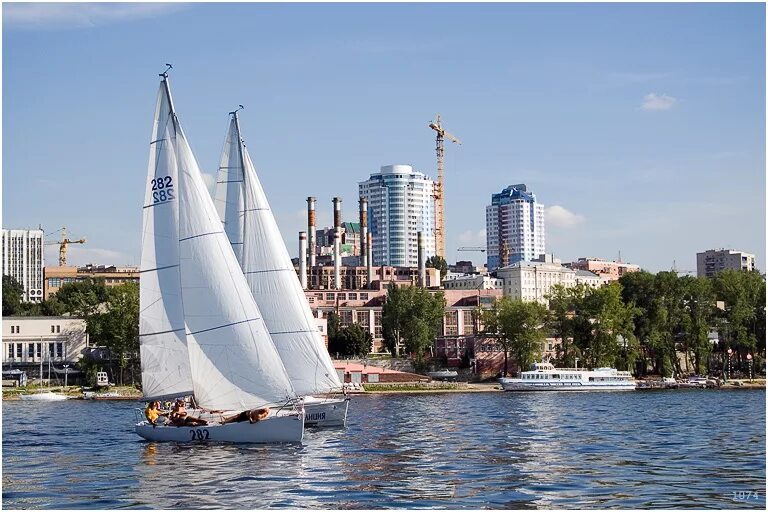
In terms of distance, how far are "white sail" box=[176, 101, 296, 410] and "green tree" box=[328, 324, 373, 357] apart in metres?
95.1

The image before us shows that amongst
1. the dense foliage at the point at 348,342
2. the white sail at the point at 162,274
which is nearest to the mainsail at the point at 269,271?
the white sail at the point at 162,274

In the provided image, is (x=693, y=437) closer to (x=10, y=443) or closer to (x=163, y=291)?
(x=163, y=291)

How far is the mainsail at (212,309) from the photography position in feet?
151

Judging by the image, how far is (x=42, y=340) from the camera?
13350 cm

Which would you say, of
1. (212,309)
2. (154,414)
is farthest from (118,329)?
(212,309)

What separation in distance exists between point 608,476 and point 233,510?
13.1m

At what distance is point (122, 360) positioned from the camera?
118 meters

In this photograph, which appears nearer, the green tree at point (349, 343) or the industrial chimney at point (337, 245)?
the green tree at point (349, 343)

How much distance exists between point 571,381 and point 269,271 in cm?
6599

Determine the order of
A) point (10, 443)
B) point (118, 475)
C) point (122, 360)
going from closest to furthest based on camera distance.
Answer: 1. point (118, 475)
2. point (10, 443)
3. point (122, 360)

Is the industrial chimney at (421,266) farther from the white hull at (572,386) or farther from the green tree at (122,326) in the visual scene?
the green tree at (122,326)

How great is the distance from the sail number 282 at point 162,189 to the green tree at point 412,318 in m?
89.9

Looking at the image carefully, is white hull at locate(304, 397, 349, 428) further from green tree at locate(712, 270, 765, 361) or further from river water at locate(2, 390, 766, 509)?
green tree at locate(712, 270, 765, 361)

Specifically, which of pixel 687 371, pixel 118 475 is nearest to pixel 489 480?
pixel 118 475
